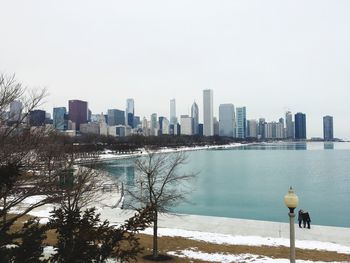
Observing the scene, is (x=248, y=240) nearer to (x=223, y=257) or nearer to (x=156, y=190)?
(x=223, y=257)

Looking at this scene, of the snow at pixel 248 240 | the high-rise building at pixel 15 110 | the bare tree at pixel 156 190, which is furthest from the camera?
the snow at pixel 248 240

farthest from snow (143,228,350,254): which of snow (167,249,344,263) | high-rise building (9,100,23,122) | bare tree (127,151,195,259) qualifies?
high-rise building (9,100,23,122)

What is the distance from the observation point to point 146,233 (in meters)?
20.9

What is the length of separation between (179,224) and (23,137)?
1381 centimetres

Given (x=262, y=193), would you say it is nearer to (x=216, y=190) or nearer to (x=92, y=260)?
(x=216, y=190)

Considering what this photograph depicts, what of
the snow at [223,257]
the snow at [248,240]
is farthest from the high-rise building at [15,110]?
the snow at [248,240]

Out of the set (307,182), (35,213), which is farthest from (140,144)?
(35,213)

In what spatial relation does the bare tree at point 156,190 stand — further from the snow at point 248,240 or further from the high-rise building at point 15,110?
the high-rise building at point 15,110

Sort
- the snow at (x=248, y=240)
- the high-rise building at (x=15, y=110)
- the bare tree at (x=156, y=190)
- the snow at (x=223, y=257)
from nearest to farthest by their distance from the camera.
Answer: the high-rise building at (x=15, y=110) < the snow at (x=223, y=257) < the bare tree at (x=156, y=190) < the snow at (x=248, y=240)

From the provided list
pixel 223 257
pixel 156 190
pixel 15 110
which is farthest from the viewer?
pixel 156 190

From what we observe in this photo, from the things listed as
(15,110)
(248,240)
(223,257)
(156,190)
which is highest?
(15,110)

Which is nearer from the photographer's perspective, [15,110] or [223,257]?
[15,110]

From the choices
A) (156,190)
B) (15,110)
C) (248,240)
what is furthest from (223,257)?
(156,190)

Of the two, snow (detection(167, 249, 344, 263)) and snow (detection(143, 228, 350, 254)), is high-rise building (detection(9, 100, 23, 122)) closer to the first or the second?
snow (detection(167, 249, 344, 263))
